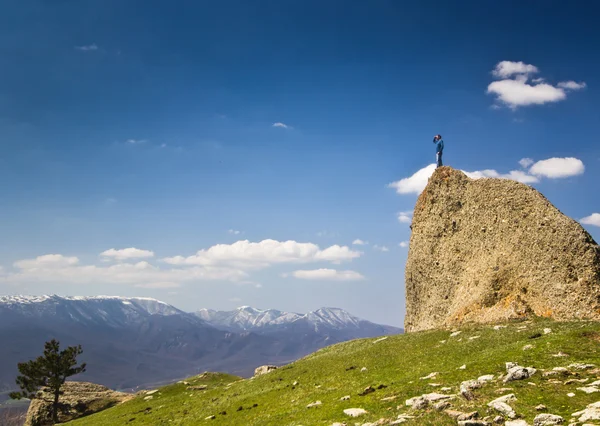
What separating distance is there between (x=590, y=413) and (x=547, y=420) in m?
1.84

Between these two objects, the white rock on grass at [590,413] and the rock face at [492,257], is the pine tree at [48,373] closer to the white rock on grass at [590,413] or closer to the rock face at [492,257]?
the rock face at [492,257]

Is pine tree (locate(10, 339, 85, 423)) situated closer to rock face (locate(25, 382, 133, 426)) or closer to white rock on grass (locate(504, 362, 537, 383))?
rock face (locate(25, 382, 133, 426))

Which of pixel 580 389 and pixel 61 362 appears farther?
pixel 61 362

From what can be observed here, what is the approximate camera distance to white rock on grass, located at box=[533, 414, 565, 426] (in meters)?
18.6

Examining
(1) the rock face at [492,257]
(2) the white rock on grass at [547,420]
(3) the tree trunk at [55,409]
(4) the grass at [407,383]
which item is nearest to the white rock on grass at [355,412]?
(4) the grass at [407,383]

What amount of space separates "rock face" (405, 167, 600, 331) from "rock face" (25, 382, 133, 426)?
69202 millimetres

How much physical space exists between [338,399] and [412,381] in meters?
6.12

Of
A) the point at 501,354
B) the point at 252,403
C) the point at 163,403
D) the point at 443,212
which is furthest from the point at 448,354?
the point at 163,403

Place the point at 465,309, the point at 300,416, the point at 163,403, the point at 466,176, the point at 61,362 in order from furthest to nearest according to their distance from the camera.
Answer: the point at 61,362 → the point at 466,176 → the point at 163,403 → the point at 465,309 → the point at 300,416

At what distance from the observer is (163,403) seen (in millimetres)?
59000

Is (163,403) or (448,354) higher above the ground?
(448,354)

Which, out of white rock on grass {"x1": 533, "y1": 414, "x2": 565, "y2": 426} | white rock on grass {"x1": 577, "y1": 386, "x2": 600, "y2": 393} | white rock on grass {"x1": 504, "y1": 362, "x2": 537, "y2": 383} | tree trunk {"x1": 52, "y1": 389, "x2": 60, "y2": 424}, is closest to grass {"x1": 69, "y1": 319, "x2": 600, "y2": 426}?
white rock on grass {"x1": 577, "y1": 386, "x2": 600, "y2": 393}

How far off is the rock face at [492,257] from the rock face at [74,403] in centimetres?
6920

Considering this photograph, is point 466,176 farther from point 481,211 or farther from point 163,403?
point 163,403
